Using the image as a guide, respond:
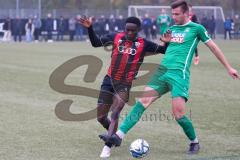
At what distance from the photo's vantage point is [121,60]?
901 centimetres

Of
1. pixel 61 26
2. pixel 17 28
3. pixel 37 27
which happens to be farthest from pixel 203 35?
pixel 61 26

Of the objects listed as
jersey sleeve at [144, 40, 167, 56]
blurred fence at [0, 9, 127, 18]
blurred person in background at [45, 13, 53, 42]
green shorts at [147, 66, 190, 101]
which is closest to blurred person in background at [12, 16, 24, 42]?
blurred person in background at [45, 13, 53, 42]

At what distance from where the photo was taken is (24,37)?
179 feet

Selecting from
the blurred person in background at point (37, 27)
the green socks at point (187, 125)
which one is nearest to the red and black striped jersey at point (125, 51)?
the green socks at point (187, 125)

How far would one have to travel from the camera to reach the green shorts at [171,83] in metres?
8.56

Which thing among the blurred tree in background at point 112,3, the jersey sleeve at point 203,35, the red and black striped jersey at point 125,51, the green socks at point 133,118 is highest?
the jersey sleeve at point 203,35

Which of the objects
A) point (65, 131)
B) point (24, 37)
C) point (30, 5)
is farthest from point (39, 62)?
point (30, 5)

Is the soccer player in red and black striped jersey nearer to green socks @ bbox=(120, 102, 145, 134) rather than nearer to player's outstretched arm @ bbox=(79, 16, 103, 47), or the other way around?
player's outstretched arm @ bbox=(79, 16, 103, 47)

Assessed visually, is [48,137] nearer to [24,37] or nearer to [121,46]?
[121,46]

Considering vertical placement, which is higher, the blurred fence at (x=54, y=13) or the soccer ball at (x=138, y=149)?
the soccer ball at (x=138, y=149)

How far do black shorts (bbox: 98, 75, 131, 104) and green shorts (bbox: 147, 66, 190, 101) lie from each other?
426 mm

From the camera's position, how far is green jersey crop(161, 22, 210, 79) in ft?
28.3

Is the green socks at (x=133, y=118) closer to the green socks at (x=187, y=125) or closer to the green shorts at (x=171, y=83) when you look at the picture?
the green shorts at (x=171, y=83)

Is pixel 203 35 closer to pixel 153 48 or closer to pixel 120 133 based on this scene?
pixel 153 48
